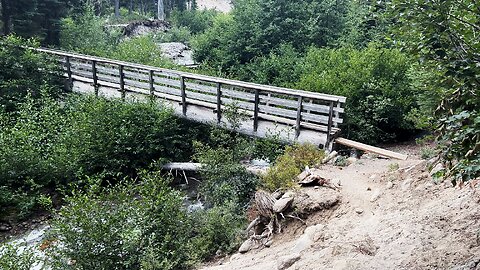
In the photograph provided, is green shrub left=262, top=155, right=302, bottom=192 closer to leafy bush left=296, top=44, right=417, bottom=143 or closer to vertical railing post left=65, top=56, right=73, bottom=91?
leafy bush left=296, top=44, right=417, bottom=143

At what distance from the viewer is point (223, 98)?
10875 millimetres

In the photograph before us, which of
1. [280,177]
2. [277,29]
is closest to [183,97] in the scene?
[280,177]

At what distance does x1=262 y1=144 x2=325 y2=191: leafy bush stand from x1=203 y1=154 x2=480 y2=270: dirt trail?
662mm

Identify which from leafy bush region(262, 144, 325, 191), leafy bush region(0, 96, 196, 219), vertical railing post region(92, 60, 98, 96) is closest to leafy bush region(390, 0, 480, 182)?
leafy bush region(262, 144, 325, 191)

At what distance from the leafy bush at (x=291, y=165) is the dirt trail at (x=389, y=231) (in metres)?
0.66

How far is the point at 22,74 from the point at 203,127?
7372 mm

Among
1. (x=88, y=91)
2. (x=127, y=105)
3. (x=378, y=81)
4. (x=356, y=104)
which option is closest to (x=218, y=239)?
(x=127, y=105)

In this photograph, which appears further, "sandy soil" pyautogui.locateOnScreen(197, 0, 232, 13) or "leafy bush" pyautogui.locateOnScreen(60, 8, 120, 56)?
"sandy soil" pyautogui.locateOnScreen(197, 0, 232, 13)

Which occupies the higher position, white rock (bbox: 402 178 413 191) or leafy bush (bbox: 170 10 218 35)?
leafy bush (bbox: 170 10 218 35)

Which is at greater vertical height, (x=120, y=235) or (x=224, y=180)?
(x=120, y=235)

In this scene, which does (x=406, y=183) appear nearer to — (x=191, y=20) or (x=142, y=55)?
(x=142, y=55)

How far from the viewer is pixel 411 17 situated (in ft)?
10.3

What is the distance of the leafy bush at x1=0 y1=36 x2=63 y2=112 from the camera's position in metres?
13.6

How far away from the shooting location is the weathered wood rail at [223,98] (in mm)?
9406
